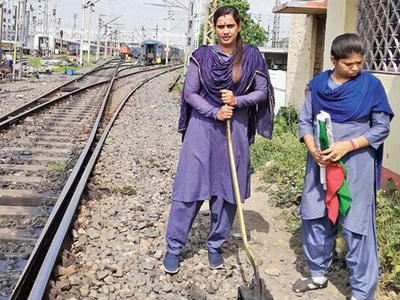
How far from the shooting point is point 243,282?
11.8ft

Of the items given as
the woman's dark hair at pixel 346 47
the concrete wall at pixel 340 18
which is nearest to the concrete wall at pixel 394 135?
the concrete wall at pixel 340 18

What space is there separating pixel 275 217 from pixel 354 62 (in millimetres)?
2459

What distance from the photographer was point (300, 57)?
435 inches

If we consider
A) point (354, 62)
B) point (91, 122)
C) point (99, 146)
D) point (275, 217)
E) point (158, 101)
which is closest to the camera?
point (354, 62)

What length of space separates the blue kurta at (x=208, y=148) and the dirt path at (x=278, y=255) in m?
0.70

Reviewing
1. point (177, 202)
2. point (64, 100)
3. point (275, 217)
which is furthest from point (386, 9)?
point (64, 100)

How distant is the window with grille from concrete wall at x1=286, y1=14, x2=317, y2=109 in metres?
4.14

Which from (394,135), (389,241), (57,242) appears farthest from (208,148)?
(394,135)

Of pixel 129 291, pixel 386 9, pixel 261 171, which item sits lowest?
pixel 129 291

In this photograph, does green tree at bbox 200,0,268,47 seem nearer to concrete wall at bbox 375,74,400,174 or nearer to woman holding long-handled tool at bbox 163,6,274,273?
concrete wall at bbox 375,74,400,174

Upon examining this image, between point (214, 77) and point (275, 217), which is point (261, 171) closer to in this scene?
point (275, 217)

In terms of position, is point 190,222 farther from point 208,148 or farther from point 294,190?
point 294,190

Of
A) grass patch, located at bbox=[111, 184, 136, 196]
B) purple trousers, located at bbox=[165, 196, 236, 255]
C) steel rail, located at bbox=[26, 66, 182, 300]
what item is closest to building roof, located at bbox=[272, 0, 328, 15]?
steel rail, located at bbox=[26, 66, 182, 300]

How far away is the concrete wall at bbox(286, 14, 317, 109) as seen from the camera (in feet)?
34.5
